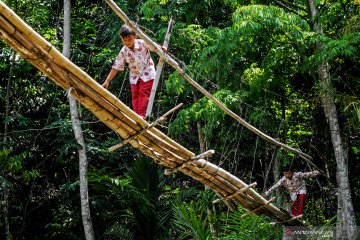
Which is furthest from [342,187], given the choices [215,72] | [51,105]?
[51,105]

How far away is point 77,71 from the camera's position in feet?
9.99

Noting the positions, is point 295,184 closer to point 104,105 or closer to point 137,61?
point 137,61

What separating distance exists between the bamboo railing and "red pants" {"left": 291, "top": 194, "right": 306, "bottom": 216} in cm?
143

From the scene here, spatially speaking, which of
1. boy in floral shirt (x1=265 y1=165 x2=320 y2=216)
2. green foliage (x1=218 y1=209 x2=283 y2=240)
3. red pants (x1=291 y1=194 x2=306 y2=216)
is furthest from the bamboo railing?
red pants (x1=291 y1=194 x2=306 y2=216)

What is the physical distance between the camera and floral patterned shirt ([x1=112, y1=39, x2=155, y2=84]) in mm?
3715

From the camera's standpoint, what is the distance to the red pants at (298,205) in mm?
5548

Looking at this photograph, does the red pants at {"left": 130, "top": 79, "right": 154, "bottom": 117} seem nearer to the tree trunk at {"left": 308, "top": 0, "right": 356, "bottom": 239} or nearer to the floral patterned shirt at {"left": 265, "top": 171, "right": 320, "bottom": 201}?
the tree trunk at {"left": 308, "top": 0, "right": 356, "bottom": 239}

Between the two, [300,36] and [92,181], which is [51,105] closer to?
[92,181]

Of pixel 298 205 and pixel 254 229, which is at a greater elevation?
pixel 298 205

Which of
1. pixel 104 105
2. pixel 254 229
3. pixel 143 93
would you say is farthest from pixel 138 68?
pixel 254 229

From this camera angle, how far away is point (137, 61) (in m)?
3.72

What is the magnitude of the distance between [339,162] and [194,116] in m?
1.37

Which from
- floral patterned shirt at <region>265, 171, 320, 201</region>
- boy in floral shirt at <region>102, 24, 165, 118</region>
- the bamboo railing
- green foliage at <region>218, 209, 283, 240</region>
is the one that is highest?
boy in floral shirt at <region>102, 24, 165, 118</region>

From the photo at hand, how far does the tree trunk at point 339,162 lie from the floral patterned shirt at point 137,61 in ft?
6.41
